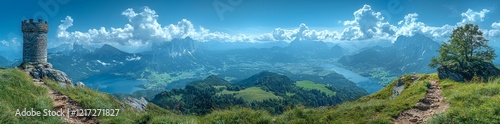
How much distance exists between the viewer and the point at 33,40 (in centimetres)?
3039

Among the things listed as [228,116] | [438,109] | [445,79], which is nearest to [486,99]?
[438,109]

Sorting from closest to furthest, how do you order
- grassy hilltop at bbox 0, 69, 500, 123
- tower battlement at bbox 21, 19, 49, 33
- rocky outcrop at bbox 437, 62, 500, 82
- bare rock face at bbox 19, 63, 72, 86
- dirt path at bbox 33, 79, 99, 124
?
grassy hilltop at bbox 0, 69, 500, 123, dirt path at bbox 33, 79, 99, 124, rocky outcrop at bbox 437, 62, 500, 82, bare rock face at bbox 19, 63, 72, 86, tower battlement at bbox 21, 19, 49, 33

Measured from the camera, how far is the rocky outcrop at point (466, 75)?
1048 inches

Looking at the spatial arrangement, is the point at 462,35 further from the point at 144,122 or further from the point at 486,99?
the point at 144,122

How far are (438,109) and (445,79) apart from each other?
13560 mm

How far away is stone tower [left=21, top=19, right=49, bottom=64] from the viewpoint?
3033cm

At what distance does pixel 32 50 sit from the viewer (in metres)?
30.8

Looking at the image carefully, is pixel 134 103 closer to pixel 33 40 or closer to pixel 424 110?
pixel 33 40

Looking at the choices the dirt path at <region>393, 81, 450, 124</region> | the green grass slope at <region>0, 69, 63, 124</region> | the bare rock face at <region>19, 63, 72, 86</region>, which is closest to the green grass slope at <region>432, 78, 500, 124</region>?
the dirt path at <region>393, 81, 450, 124</region>

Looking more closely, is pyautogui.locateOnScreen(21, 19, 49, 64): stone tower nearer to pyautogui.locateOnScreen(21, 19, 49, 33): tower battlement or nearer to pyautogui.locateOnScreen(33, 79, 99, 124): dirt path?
pyautogui.locateOnScreen(21, 19, 49, 33): tower battlement

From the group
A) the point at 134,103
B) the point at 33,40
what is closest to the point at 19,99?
the point at 33,40

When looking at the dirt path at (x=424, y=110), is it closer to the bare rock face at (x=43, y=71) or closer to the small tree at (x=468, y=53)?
the small tree at (x=468, y=53)

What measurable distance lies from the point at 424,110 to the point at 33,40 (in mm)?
37102

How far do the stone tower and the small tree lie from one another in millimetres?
43699
